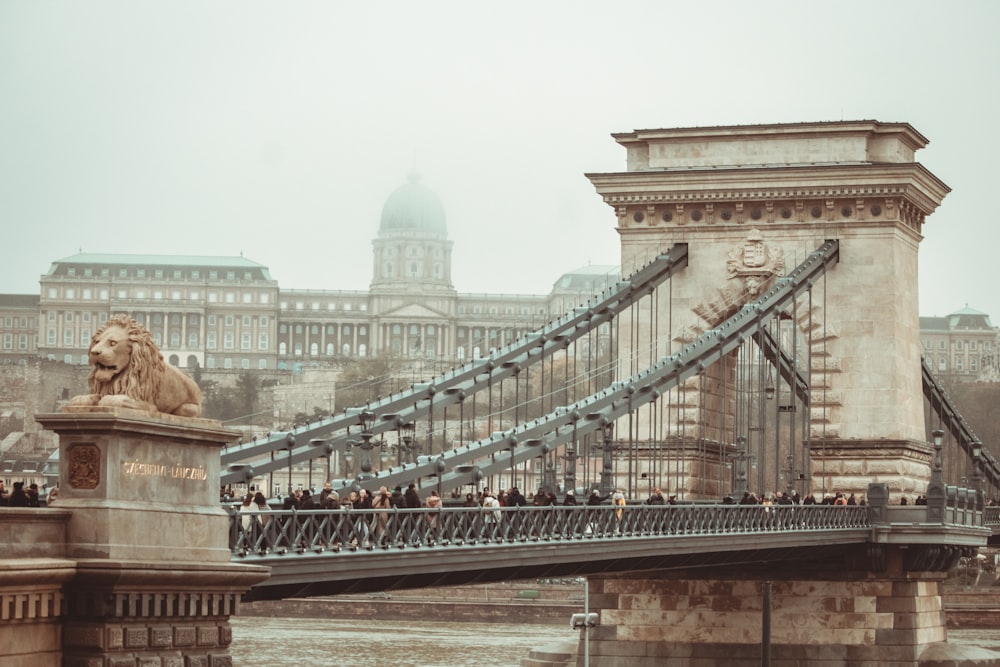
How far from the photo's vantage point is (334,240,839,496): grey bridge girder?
37312mm

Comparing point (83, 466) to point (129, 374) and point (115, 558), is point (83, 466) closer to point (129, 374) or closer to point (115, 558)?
point (115, 558)

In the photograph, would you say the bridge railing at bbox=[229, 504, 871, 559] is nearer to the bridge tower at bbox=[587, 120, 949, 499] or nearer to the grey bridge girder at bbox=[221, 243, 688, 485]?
the grey bridge girder at bbox=[221, 243, 688, 485]

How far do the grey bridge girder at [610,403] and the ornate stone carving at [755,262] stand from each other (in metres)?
1.27

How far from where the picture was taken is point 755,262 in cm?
5516

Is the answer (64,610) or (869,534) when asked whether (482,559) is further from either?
(869,534)

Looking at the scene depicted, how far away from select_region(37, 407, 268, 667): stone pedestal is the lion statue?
0.77 feet

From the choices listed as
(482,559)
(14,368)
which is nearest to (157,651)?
(482,559)

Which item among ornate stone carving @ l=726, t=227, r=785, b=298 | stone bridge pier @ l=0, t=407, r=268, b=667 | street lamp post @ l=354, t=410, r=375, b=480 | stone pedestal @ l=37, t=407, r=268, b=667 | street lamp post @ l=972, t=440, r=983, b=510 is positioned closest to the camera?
stone bridge pier @ l=0, t=407, r=268, b=667

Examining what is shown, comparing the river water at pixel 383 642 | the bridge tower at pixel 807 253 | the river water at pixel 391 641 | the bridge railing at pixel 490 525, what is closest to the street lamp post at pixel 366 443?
the bridge railing at pixel 490 525

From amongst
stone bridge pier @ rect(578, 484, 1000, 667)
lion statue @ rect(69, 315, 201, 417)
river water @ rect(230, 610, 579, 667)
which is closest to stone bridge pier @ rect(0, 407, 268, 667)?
lion statue @ rect(69, 315, 201, 417)

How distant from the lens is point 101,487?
979 inches

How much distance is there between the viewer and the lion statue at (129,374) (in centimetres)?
2541

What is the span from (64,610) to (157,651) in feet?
4.14

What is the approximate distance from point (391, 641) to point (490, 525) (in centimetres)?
4989
